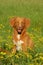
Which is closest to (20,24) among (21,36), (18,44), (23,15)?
(21,36)

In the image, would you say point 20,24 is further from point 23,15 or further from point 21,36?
point 23,15

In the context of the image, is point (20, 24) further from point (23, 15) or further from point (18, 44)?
point (23, 15)

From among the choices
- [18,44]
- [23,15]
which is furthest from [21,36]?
[23,15]

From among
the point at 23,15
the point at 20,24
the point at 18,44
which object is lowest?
the point at 23,15

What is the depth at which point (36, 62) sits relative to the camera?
6246 mm

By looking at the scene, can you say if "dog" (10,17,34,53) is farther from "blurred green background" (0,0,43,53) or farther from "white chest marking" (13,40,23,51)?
"blurred green background" (0,0,43,53)

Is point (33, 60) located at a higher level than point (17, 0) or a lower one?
higher

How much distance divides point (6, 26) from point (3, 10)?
18.2 ft

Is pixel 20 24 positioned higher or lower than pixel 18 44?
higher

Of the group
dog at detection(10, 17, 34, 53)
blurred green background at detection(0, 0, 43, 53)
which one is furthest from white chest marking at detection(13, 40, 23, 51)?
blurred green background at detection(0, 0, 43, 53)

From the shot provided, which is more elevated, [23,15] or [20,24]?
[20,24]

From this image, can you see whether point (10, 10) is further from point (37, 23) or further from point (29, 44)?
point (29, 44)

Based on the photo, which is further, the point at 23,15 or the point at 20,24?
the point at 23,15

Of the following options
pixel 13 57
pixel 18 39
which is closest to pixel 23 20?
pixel 18 39
